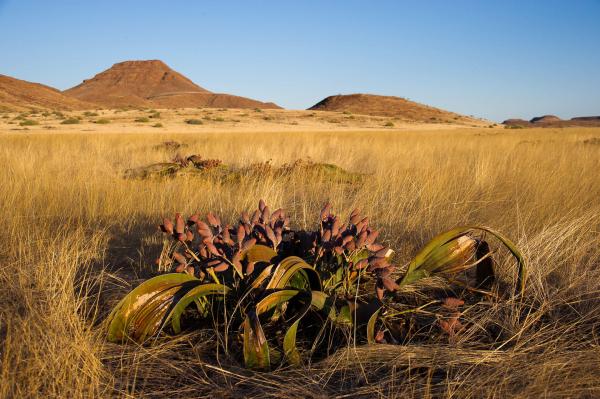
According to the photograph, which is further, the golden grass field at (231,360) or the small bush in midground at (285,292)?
the small bush in midground at (285,292)

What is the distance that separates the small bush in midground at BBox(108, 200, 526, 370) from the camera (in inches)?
73.2

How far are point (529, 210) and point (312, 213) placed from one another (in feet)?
6.68

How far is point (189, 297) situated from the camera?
1878 millimetres

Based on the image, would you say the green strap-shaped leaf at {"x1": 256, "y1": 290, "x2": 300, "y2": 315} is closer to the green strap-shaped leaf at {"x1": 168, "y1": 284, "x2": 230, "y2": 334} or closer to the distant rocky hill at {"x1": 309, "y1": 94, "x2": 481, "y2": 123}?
the green strap-shaped leaf at {"x1": 168, "y1": 284, "x2": 230, "y2": 334}

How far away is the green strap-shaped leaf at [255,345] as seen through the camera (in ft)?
5.58

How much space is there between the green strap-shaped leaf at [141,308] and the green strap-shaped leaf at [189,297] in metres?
0.06

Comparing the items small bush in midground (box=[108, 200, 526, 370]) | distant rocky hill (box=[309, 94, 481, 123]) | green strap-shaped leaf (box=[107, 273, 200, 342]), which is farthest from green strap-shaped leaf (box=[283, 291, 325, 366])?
distant rocky hill (box=[309, 94, 481, 123])

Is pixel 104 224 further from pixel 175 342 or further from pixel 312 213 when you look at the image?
pixel 175 342

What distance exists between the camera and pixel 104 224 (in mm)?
3918

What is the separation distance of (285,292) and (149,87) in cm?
12630

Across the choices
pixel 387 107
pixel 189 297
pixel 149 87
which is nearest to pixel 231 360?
pixel 189 297

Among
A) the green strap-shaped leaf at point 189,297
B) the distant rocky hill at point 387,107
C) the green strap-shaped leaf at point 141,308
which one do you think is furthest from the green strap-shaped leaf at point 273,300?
the distant rocky hill at point 387,107

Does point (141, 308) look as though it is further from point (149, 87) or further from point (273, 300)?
point (149, 87)

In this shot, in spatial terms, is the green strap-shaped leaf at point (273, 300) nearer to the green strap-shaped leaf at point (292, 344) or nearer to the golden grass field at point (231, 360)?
the green strap-shaped leaf at point (292, 344)
